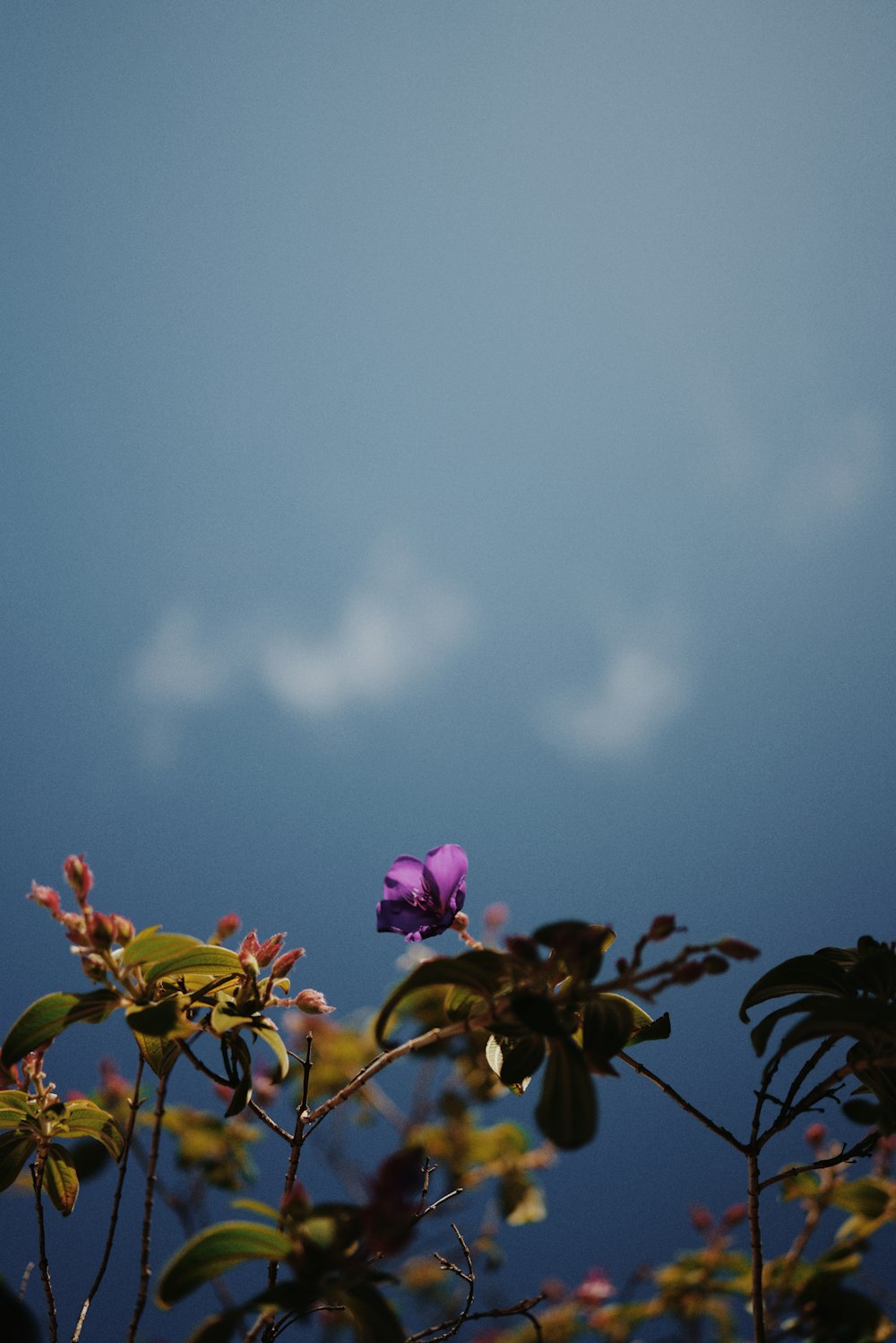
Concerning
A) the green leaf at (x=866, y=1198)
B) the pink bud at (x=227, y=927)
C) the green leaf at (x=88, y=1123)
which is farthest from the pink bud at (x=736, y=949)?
the green leaf at (x=866, y=1198)

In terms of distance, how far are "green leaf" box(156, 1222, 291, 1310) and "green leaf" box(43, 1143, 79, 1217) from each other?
34cm

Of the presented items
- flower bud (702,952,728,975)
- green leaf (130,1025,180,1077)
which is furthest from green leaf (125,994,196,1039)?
flower bud (702,952,728,975)

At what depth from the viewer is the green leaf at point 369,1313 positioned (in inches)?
19.6

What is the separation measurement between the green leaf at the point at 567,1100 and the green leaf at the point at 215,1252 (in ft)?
0.56

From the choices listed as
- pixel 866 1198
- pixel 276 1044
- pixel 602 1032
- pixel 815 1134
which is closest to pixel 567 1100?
pixel 602 1032

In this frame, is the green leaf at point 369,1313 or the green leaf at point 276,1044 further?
the green leaf at point 276,1044

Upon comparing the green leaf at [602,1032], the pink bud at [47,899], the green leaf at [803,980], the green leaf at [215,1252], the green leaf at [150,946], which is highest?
the pink bud at [47,899]

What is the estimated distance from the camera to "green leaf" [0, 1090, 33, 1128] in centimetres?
71

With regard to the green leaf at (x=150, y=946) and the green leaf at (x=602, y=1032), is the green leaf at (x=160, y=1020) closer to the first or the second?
the green leaf at (x=150, y=946)

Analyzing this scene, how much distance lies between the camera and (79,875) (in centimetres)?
68

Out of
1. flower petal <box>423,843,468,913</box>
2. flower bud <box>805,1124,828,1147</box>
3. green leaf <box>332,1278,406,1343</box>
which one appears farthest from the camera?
flower bud <box>805,1124,828,1147</box>

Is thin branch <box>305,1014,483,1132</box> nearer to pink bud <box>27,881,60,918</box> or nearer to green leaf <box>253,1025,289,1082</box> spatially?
green leaf <box>253,1025,289,1082</box>

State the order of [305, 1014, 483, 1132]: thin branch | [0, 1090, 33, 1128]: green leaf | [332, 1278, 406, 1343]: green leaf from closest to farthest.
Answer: [332, 1278, 406, 1343]: green leaf < [305, 1014, 483, 1132]: thin branch < [0, 1090, 33, 1128]: green leaf

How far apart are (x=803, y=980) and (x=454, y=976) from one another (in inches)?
11.7
